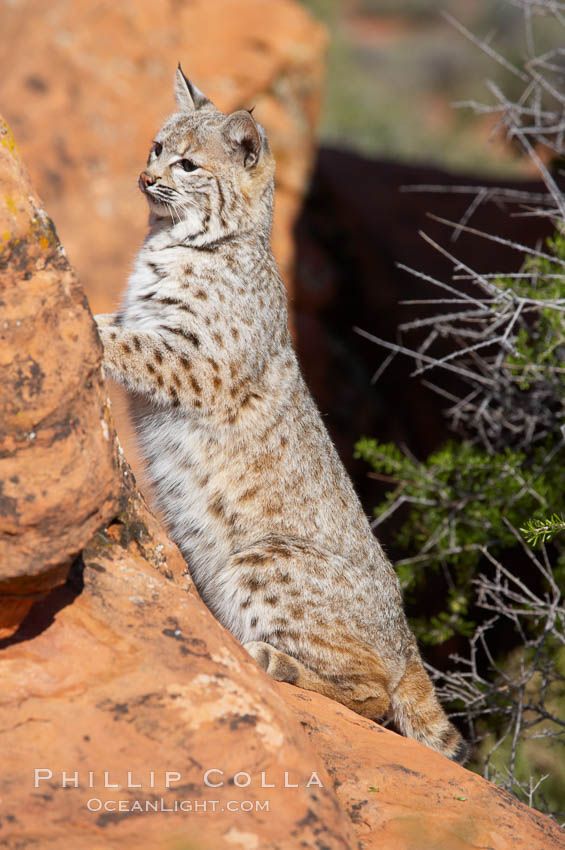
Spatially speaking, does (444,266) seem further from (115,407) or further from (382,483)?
(115,407)

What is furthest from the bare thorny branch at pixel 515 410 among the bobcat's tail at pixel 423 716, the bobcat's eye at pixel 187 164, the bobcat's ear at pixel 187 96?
the bobcat's ear at pixel 187 96

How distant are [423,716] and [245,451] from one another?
161 cm

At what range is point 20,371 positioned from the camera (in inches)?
108

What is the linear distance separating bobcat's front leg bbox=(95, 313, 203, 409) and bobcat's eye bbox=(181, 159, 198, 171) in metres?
1.01

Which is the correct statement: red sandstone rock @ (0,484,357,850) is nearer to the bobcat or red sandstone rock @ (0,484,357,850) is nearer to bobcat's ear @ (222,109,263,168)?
the bobcat

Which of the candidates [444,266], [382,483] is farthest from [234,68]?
[382,483]

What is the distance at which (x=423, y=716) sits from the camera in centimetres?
453

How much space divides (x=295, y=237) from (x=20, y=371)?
26.4 feet

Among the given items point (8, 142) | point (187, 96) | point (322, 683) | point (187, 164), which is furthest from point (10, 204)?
point (187, 96)

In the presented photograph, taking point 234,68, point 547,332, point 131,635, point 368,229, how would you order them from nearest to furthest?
1. point 131,635
2. point 547,332
3. point 234,68
4. point 368,229

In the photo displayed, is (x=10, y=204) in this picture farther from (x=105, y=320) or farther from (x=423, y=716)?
(x=423, y=716)

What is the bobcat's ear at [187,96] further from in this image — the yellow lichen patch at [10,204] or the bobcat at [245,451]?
the yellow lichen patch at [10,204]

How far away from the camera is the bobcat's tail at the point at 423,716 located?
4.49 m

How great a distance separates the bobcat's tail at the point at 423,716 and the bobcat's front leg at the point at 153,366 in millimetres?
1764
